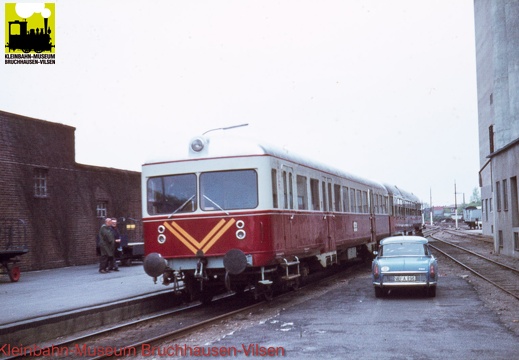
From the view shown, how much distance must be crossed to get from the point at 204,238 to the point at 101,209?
51.9ft

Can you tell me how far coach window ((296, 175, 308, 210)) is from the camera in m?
14.9

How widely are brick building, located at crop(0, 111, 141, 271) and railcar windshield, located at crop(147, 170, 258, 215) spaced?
864 centimetres

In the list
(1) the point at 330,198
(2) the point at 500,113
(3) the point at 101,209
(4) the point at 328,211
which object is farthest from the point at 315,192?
(2) the point at 500,113

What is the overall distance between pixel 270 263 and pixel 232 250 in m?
1.02

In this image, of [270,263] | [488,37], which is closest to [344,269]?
[270,263]

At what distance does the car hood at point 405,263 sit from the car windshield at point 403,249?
0.28 meters

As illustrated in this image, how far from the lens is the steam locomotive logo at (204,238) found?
12.7m

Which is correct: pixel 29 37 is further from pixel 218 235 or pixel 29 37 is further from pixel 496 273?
pixel 496 273

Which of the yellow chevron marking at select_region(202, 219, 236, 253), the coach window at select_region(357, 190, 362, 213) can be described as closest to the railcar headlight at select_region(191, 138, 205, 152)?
the yellow chevron marking at select_region(202, 219, 236, 253)

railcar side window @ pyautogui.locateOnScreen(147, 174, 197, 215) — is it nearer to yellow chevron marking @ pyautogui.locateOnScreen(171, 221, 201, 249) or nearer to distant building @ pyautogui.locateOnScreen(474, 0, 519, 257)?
yellow chevron marking @ pyautogui.locateOnScreen(171, 221, 201, 249)

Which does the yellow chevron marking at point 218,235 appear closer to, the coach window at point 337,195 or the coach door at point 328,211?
the coach door at point 328,211

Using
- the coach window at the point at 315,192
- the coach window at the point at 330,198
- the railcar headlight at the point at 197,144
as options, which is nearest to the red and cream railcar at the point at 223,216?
the railcar headlight at the point at 197,144

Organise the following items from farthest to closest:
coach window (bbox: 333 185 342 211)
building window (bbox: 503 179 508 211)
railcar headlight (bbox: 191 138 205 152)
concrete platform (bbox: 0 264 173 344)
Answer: building window (bbox: 503 179 508 211)
coach window (bbox: 333 185 342 211)
railcar headlight (bbox: 191 138 205 152)
concrete platform (bbox: 0 264 173 344)

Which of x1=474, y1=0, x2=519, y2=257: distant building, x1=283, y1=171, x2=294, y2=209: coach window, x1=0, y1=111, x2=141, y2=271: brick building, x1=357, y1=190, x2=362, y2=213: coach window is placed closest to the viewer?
x1=283, y1=171, x2=294, y2=209: coach window
